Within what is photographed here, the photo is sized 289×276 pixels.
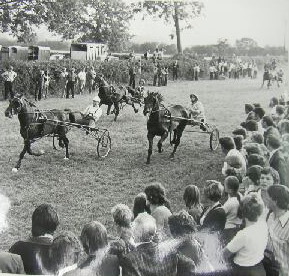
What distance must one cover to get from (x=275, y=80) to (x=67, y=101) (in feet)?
6.09

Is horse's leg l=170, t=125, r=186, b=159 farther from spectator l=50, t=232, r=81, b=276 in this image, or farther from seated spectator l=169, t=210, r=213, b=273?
spectator l=50, t=232, r=81, b=276

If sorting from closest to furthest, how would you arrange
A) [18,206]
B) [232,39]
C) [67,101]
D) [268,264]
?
[268,264] → [232,39] → [18,206] → [67,101]

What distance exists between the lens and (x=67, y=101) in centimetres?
468

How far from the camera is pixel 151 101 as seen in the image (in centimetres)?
447

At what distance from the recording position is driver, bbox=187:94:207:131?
13.8 feet

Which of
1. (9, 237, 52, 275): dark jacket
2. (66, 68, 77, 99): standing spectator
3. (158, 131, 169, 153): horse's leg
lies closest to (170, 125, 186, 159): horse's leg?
(158, 131, 169, 153): horse's leg

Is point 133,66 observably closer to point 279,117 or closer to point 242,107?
point 242,107

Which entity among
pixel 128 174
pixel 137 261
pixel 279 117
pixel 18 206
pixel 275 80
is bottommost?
pixel 137 261

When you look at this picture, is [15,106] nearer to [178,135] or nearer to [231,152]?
[178,135]

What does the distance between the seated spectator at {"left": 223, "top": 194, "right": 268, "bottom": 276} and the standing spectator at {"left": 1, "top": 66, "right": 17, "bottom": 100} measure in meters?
2.24

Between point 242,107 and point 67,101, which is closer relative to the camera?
point 242,107

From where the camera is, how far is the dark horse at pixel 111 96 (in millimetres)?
4352

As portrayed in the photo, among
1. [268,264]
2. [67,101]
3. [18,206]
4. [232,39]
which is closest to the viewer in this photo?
[268,264]

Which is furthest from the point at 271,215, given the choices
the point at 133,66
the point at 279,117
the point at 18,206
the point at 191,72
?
the point at 18,206
